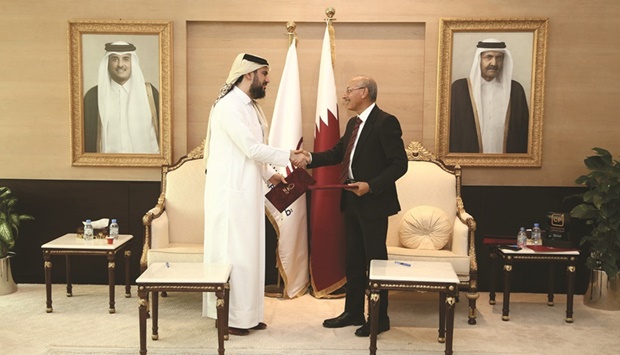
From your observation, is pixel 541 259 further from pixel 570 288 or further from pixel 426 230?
pixel 426 230

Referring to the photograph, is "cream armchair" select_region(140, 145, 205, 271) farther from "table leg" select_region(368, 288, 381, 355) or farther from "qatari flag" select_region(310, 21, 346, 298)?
"table leg" select_region(368, 288, 381, 355)

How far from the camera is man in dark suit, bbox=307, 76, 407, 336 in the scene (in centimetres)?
454

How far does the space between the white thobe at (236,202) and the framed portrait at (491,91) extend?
6.58 ft

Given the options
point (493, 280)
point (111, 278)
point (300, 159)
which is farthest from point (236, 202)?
point (493, 280)

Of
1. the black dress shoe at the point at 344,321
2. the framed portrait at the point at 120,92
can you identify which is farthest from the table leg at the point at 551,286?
the framed portrait at the point at 120,92

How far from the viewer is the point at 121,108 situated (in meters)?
5.92

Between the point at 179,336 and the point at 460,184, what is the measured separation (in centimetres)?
275

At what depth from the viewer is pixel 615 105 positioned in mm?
5824

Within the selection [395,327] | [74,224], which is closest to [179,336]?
[395,327]

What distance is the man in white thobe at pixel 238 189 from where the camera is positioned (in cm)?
452

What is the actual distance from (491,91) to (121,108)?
3366 millimetres

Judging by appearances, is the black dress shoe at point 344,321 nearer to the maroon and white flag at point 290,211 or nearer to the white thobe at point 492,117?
the maroon and white flag at point 290,211

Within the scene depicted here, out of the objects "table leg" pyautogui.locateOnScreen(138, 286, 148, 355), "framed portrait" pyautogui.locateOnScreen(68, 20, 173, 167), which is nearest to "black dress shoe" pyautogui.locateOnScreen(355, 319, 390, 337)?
"table leg" pyautogui.locateOnScreen(138, 286, 148, 355)

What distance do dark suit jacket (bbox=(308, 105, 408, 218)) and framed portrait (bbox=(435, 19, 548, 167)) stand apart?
144cm
